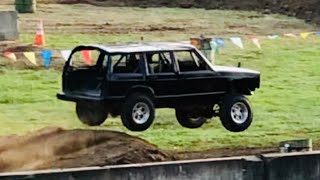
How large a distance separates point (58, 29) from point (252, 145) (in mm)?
19634

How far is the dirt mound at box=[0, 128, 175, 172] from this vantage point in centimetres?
1559

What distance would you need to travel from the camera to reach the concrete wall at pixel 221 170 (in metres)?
11.3

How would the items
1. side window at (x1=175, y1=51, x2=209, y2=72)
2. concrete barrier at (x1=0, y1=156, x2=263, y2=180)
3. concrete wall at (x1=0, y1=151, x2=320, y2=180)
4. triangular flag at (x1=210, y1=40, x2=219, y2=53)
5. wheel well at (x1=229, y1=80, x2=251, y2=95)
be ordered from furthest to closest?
triangular flag at (x1=210, y1=40, x2=219, y2=53)
wheel well at (x1=229, y1=80, x2=251, y2=95)
side window at (x1=175, y1=51, x2=209, y2=72)
concrete wall at (x1=0, y1=151, x2=320, y2=180)
concrete barrier at (x1=0, y1=156, x2=263, y2=180)

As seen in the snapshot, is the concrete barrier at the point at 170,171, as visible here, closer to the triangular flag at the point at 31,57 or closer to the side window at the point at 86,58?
the side window at the point at 86,58

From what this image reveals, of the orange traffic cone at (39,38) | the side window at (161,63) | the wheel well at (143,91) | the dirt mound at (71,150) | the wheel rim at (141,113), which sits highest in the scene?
the orange traffic cone at (39,38)

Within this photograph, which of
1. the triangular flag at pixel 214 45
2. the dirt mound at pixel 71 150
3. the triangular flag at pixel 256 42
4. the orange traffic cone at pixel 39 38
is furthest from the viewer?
the triangular flag at pixel 256 42

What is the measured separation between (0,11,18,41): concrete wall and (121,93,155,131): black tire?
1546 cm

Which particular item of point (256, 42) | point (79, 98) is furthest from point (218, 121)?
point (256, 42)

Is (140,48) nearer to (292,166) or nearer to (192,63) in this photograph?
(192,63)

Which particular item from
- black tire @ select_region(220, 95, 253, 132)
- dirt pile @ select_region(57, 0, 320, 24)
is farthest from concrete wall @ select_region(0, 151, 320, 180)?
dirt pile @ select_region(57, 0, 320, 24)

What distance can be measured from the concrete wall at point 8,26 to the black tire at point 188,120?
1418 centimetres

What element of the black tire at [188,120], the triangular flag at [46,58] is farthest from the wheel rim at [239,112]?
the triangular flag at [46,58]

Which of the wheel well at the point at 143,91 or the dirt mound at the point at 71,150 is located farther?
the wheel well at the point at 143,91

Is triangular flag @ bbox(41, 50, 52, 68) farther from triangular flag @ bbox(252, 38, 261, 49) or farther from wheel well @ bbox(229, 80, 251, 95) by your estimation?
wheel well @ bbox(229, 80, 251, 95)
